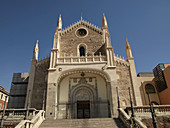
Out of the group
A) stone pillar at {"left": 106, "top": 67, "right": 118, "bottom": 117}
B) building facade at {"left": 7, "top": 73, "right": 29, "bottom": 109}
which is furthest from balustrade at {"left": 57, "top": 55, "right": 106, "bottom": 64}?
building facade at {"left": 7, "top": 73, "right": 29, "bottom": 109}

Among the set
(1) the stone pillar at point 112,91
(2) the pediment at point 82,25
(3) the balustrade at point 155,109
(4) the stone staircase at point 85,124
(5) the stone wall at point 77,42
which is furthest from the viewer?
(2) the pediment at point 82,25

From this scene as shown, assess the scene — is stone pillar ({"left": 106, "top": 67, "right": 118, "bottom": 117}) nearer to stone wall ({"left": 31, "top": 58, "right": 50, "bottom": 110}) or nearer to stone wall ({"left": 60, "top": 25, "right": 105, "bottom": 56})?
stone wall ({"left": 60, "top": 25, "right": 105, "bottom": 56})

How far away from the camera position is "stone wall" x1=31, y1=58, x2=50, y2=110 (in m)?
19.8

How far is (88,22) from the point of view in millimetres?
26312

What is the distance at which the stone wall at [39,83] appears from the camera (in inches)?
780

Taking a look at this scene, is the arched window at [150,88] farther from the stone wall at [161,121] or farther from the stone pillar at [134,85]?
the stone wall at [161,121]

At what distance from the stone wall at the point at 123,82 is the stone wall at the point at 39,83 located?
10.6 meters

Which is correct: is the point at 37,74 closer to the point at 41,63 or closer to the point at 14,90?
the point at 41,63

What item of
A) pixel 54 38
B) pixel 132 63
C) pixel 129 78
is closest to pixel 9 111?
pixel 54 38

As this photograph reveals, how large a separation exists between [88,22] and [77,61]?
9253 millimetres

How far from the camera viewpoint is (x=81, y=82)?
69.4 ft

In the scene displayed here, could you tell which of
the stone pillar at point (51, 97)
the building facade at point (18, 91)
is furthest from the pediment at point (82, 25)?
the building facade at point (18, 91)

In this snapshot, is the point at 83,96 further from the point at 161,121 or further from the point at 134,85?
the point at 161,121

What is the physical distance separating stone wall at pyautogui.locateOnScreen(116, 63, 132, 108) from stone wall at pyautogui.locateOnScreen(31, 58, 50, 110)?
34.6ft
